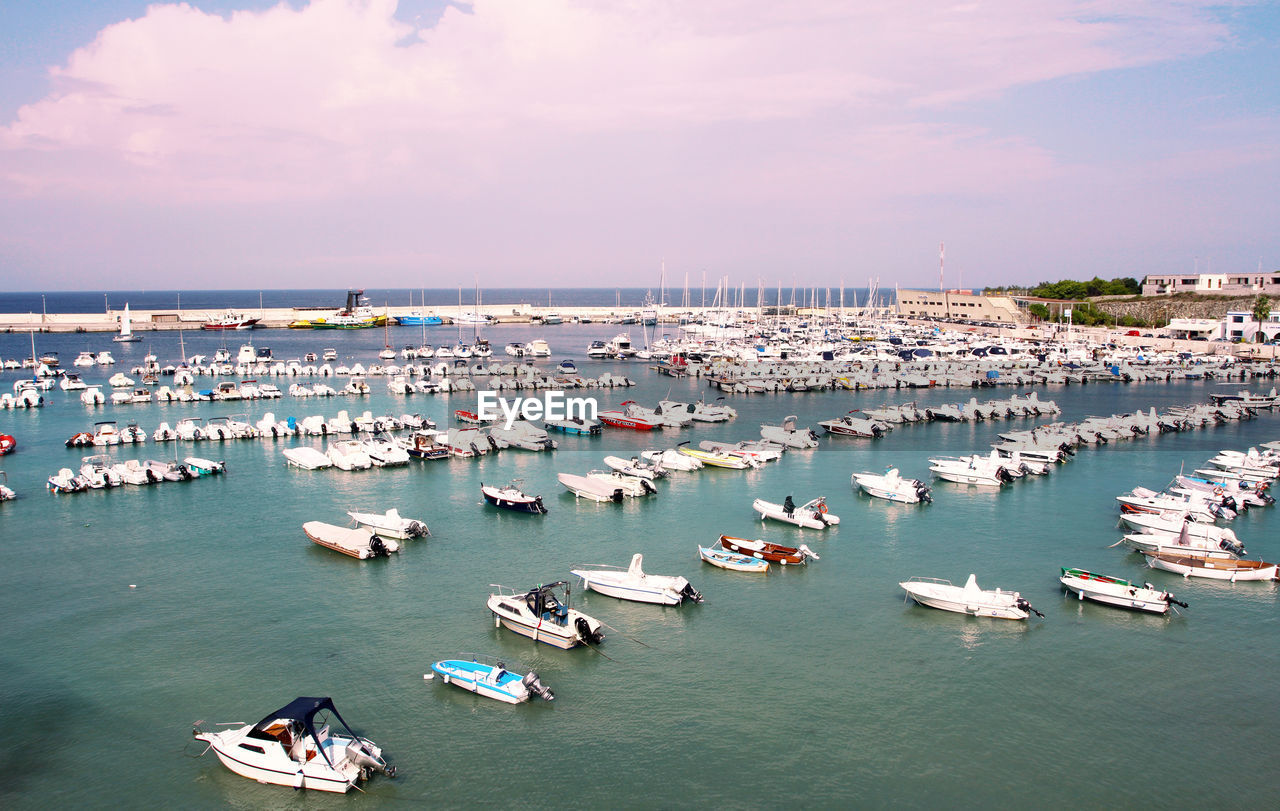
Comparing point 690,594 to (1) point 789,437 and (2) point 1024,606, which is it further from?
(1) point 789,437

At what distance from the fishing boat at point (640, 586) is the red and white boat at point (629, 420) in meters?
25.8

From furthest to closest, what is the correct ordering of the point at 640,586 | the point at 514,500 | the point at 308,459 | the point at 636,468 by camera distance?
the point at 308,459, the point at 636,468, the point at 514,500, the point at 640,586

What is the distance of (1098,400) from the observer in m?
62.2

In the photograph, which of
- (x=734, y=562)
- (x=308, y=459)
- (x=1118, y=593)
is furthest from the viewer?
(x=308, y=459)

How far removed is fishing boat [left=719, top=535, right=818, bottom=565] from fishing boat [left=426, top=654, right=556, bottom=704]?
377 inches

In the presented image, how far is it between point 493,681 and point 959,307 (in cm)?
12507

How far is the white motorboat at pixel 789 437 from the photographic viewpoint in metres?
43.9

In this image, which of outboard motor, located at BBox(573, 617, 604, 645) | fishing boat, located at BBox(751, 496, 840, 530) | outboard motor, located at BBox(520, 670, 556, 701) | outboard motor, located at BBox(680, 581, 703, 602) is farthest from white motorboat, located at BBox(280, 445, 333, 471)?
outboard motor, located at BBox(520, 670, 556, 701)

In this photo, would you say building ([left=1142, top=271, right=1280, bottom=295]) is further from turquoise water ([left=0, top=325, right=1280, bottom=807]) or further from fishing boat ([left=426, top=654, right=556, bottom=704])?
fishing boat ([left=426, top=654, right=556, bottom=704])

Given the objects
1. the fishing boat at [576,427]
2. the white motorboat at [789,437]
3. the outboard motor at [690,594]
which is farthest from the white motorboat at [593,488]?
the white motorboat at [789,437]

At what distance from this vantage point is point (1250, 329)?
8831cm

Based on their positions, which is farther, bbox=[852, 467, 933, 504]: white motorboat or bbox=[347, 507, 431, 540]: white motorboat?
bbox=[852, 467, 933, 504]: white motorboat

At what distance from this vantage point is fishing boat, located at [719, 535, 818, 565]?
25.5 metres

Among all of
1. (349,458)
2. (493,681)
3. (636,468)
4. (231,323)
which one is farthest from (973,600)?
(231,323)
